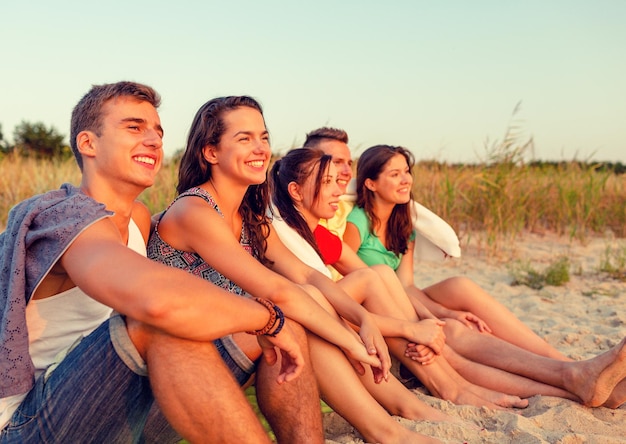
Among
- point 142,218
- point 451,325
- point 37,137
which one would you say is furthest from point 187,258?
point 37,137

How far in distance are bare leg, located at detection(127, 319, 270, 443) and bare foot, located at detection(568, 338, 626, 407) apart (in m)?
1.66

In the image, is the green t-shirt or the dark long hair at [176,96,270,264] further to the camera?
the green t-shirt

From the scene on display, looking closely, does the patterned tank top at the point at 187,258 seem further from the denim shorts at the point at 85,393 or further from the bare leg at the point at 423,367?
the denim shorts at the point at 85,393

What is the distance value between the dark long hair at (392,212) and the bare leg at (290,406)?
197 cm

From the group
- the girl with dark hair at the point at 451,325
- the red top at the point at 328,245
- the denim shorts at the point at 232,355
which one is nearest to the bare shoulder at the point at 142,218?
the denim shorts at the point at 232,355

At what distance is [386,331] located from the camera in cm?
295

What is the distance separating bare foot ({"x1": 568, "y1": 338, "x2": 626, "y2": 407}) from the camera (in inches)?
104

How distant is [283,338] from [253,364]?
27 cm

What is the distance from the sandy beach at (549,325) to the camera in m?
2.56

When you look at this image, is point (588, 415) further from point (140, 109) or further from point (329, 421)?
point (140, 109)

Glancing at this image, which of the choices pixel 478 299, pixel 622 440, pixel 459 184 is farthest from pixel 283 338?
pixel 459 184

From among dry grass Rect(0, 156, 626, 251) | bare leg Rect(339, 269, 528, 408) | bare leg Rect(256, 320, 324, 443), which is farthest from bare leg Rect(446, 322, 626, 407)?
dry grass Rect(0, 156, 626, 251)

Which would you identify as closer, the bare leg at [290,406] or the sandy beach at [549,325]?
the bare leg at [290,406]

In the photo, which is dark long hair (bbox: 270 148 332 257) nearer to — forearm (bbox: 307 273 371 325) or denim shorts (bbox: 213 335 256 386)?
forearm (bbox: 307 273 371 325)
